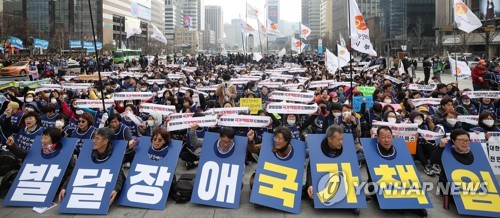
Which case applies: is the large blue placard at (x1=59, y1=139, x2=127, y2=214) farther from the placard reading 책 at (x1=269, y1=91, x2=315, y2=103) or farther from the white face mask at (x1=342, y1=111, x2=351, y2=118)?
the placard reading 책 at (x1=269, y1=91, x2=315, y2=103)

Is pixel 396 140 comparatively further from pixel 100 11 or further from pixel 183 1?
pixel 183 1

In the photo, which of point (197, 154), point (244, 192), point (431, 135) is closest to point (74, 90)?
point (197, 154)

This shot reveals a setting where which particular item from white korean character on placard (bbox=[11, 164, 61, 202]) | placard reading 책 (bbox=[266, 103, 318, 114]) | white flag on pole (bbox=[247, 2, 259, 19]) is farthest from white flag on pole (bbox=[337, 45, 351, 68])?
white flag on pole (bbox=[247, 2, 259, 19])

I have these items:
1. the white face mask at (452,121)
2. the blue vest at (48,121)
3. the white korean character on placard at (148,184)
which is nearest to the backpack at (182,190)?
the white korean character on placard at (148,184)

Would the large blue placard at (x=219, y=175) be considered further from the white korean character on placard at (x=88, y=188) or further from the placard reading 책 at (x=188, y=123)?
the white korean character on placard at (x=88, y=188)

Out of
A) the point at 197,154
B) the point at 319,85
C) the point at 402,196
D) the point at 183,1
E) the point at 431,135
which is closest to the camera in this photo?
the point at 402,196

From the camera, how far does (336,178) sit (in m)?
5.90

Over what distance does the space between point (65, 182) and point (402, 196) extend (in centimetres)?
493

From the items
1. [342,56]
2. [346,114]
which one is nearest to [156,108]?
[346,114]

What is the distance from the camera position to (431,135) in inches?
295

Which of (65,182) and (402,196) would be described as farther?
(65,182)

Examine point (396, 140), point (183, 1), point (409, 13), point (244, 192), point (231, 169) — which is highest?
point (183, 1)

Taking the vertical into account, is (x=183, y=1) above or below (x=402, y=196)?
above

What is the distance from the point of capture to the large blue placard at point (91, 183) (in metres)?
5.69
